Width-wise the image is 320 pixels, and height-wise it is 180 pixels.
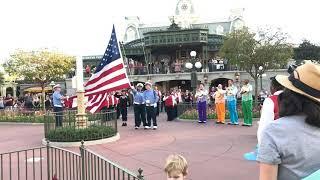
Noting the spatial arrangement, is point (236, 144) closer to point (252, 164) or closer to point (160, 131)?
point (252, 164)

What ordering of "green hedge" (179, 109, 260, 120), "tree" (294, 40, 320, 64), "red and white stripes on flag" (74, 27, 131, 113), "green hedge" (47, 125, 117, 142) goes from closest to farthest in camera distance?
"green hedge" (47, 125, 117, 142) < "red and white stripes on flag" (74, 27, 131, 113) < "green hedge" (179, 109, 260, 120) < "tree" (294, 40, 320, 64)

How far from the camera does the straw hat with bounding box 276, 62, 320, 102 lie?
2.64m

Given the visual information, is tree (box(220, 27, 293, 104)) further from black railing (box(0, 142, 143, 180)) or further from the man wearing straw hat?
the man wearing straw hat

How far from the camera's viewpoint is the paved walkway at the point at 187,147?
8703 millimetres

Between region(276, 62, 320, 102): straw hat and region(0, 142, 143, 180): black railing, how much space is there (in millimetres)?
1804

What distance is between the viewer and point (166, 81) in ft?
148

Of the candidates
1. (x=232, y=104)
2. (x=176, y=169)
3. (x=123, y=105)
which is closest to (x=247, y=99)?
(x=232, y=104)

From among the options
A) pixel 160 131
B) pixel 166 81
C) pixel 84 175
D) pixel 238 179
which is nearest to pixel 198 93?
pixel 160 131

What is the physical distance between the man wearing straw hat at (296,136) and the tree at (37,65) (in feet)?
139

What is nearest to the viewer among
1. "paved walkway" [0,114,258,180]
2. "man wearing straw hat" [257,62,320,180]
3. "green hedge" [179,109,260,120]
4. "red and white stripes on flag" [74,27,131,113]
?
"man wearing straw hat" [257,62,320,180]

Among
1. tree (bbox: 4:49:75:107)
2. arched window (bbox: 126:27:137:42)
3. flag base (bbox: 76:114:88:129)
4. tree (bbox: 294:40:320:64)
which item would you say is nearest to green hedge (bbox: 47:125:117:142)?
flag base (bbox: 76:114:88:129)

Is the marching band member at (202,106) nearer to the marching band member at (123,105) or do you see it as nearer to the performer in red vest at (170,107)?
the performer in red vest at (170,107)

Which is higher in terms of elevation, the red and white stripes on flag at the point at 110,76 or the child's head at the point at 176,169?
the red and white stripes on flag at the point at 110,76

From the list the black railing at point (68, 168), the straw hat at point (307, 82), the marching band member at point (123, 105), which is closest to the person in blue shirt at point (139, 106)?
the marching band member at point (123, 105)
